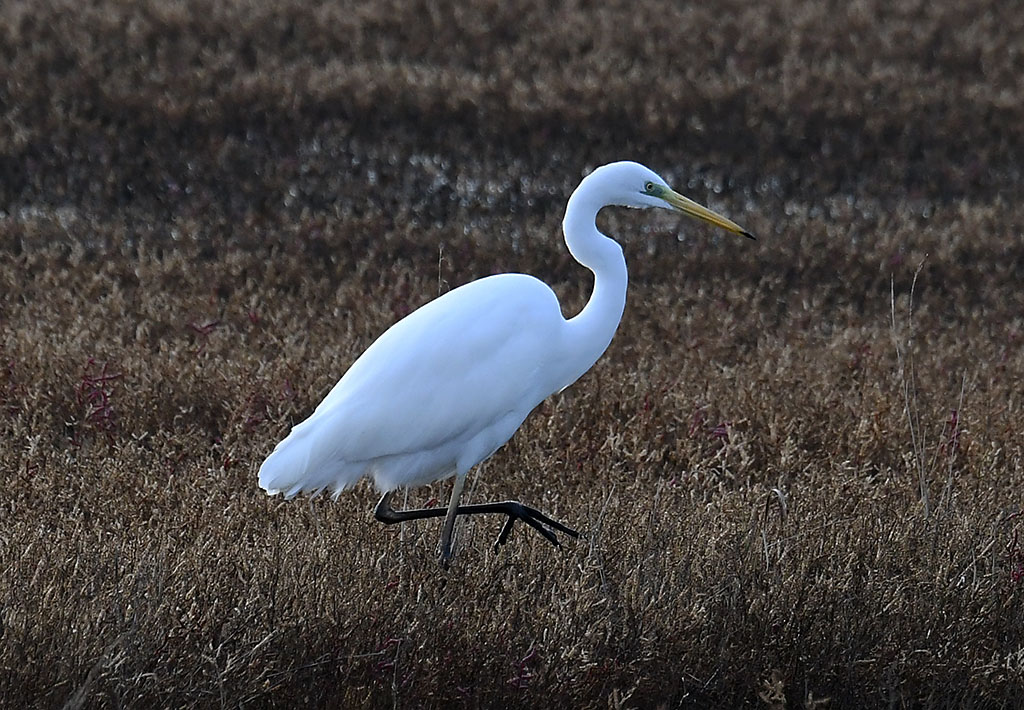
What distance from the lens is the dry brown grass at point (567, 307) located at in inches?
146

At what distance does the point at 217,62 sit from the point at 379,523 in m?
9.37

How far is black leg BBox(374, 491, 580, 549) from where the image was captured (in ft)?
14.6

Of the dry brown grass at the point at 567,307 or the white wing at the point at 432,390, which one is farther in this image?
the white wing at the point at 432,390

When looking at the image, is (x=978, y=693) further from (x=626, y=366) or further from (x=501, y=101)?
(x=501, y=101)

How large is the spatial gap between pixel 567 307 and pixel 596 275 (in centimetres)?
421

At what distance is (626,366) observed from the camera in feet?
23.7

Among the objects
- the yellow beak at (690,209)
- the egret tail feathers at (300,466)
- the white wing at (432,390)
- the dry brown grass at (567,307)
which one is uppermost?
the yellow beak at (690,209)

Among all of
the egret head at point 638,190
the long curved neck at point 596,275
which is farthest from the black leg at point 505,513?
the egret head at point 638,190

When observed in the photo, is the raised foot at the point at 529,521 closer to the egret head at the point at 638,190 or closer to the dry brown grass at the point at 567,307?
the dry brown grass at the point at 567,307

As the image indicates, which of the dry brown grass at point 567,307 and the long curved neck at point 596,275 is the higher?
the long curved neck at point 596,275

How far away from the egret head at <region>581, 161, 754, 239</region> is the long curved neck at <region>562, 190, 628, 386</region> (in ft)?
0.18

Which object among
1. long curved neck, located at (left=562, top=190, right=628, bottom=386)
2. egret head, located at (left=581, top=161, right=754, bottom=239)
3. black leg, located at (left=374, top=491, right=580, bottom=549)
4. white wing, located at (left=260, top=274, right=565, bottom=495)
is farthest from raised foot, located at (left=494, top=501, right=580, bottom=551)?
egret head, located at (left=581, top=161, right=754, bottom=239)

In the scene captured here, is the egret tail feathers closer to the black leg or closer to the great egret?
the great egret

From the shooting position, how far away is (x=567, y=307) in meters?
8.73
